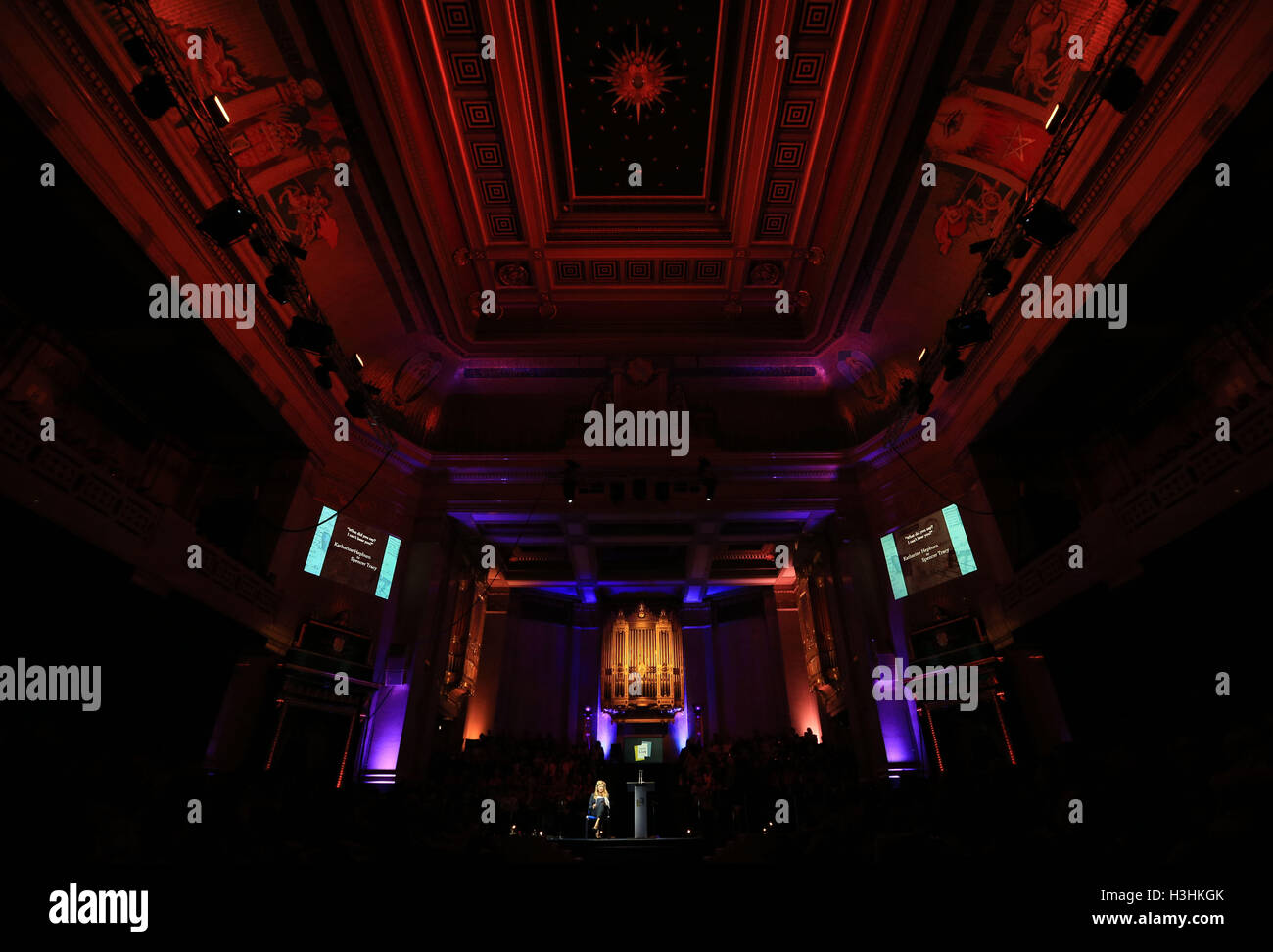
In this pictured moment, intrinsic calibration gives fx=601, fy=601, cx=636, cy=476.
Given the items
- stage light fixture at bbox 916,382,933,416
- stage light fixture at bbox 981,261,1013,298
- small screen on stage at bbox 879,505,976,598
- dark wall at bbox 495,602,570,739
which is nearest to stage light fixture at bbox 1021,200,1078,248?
stage light fixture at bbox 981,261,1013,298

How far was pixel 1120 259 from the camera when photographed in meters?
9.09

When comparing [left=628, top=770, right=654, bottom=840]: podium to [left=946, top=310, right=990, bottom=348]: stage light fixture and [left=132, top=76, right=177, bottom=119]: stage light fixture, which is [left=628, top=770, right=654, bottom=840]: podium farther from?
[left=132, top=76, right=177, bottom=119]: stage light fixture

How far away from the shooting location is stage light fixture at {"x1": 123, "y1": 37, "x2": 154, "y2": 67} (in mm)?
7512

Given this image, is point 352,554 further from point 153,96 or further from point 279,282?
point 153,96

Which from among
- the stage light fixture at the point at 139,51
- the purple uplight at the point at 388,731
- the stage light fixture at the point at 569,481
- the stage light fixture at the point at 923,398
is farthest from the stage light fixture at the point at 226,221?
the stage light fixture at the point at 923,398

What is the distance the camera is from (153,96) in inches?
303

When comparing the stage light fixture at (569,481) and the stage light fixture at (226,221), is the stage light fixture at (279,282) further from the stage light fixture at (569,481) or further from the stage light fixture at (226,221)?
the stage light fixture at (569,481)

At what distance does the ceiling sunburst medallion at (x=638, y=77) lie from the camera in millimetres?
11867

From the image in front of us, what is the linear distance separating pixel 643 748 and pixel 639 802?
6382 millimetres

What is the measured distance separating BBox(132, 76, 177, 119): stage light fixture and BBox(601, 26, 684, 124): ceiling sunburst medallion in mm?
7645

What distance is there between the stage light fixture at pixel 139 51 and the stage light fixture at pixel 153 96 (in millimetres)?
190

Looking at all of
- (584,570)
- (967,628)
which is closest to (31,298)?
(584,570)

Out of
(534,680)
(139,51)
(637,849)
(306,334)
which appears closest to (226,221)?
(139,51)
